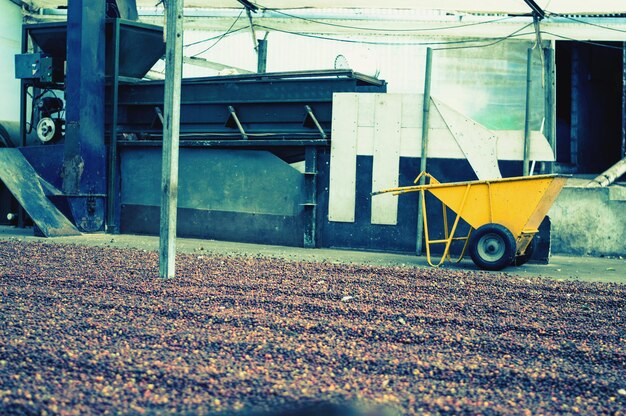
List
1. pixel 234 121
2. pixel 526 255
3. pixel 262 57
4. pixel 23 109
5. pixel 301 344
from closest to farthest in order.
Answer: pixel 301 344 < pixel 526 255 < pixel 234 121 < pixel 23 109 < pixel 262 57

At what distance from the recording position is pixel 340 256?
1023 cm

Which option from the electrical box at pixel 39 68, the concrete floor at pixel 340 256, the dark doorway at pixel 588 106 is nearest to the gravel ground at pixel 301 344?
the concrete floor at pixel 340 256

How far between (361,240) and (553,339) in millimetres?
5976

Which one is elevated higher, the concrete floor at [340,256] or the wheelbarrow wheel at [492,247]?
the wheelbarrow wheel at [492,247]

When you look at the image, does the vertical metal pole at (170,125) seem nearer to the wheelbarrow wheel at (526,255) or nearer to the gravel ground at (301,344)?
the gravel ground at (301,344)

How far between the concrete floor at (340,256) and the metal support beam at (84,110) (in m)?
0.60

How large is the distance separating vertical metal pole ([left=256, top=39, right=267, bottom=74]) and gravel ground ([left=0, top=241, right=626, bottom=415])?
7299 millimetres

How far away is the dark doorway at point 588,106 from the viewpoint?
15828 millimetres

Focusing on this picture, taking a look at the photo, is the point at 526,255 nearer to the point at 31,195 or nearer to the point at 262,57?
the point at 262,57

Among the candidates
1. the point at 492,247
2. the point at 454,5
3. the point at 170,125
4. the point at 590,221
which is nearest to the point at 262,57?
the point at 454,5

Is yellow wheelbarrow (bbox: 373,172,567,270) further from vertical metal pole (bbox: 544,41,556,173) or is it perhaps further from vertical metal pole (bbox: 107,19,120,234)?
vertical metal pole (bbox: 107,19,120,234)

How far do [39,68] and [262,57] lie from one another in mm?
4006

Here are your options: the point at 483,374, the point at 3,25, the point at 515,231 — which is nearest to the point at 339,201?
the point at 515,231

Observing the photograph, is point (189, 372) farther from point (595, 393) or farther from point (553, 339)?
point (553, 339)
